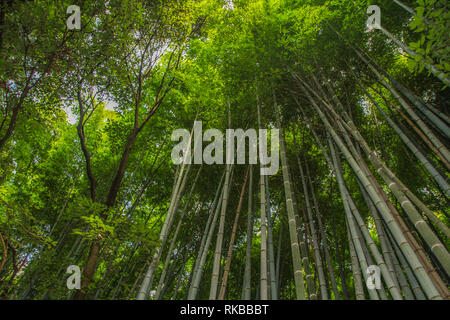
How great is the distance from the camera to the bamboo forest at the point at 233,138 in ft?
6.89

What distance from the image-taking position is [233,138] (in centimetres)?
391

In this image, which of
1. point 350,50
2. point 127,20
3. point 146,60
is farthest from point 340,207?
point 127,20

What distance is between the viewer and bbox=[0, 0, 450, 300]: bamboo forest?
6.89 feet

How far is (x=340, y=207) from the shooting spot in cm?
469

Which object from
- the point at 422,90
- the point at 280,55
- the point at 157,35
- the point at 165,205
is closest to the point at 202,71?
the point at 157,35

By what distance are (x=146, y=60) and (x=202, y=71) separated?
1.04 metres

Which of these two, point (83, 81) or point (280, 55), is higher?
point (280, 55)

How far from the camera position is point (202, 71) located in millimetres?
4359
